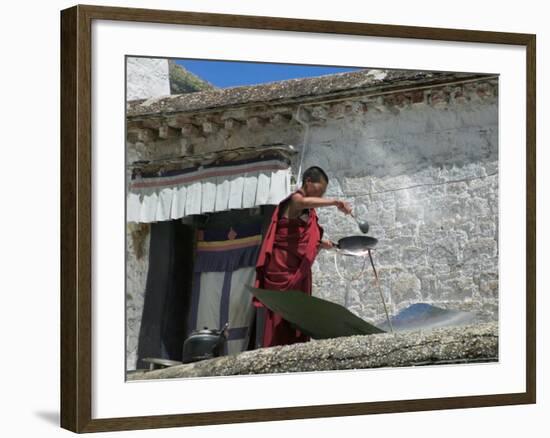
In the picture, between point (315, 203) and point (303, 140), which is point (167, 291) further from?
point (303, 140)

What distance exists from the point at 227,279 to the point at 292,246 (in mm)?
525

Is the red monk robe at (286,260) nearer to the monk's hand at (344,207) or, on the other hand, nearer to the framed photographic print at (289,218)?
the framed photographic print at (289,218)

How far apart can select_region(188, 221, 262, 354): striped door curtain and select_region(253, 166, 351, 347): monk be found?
9 centimetres

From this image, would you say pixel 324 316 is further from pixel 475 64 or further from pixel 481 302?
pixel 475 64

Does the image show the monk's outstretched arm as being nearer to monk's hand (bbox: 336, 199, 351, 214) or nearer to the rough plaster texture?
monk's hand (bbox: 336, 199, 351, 214)

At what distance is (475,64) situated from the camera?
10.1 meters

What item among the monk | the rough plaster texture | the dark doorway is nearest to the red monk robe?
the monk

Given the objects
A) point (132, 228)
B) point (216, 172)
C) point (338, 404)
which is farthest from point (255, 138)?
point (338, 404)

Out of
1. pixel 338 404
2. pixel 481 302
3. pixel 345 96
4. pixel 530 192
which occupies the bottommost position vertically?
pixel 338 404

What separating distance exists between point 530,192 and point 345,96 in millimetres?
1574

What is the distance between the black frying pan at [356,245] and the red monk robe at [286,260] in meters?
0.16

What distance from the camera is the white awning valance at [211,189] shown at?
926 centimetres

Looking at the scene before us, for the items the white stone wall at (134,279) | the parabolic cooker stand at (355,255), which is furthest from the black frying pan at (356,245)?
the white stone wall at (134,279)

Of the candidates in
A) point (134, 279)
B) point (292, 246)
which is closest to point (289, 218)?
point (292, 246)
